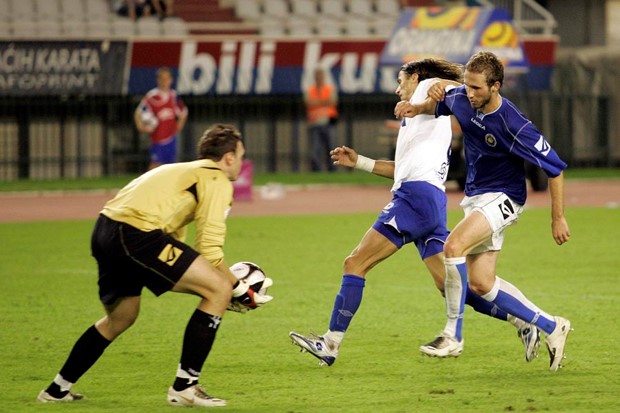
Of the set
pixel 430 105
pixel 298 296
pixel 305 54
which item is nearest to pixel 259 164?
pixel 305 54

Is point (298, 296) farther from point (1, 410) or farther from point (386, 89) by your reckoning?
point (386, 89)

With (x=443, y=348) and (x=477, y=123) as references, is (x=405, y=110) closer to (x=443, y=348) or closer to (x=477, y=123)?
(x=477, y=123)

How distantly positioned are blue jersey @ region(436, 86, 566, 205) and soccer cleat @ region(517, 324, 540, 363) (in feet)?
2.75

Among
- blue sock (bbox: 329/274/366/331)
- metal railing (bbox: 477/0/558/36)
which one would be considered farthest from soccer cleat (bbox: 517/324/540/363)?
metal railing (bbox: 477/0/558/36)

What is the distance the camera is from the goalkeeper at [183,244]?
7.30 m

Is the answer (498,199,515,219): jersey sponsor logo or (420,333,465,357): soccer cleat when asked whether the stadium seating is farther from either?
(498,199,515,219): jersey sponsor logo

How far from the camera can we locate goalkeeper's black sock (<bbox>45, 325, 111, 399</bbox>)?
763cm

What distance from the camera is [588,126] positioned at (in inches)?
1297

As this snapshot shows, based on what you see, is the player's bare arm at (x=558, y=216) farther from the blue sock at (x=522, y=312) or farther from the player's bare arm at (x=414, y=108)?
the player's bare arm at (x=414, y=108)

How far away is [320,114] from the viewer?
96.1ft

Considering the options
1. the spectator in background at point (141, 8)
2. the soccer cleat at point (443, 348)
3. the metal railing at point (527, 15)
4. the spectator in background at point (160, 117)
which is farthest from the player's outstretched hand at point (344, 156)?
the metal railing at point (527, 15)

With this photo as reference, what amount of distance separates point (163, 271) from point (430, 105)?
8.24 feet

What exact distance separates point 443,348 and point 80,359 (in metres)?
2.53

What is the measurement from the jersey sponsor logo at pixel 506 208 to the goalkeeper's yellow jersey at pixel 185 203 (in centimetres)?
212
